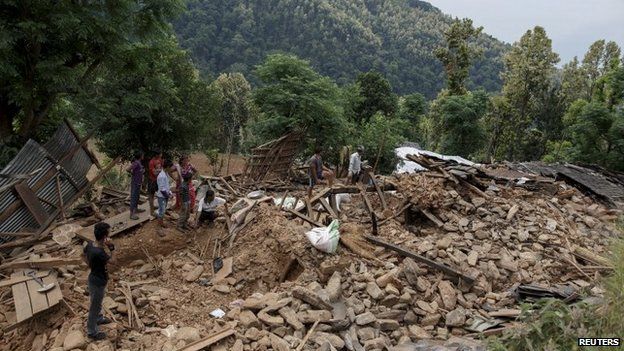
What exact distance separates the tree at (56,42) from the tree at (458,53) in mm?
24981

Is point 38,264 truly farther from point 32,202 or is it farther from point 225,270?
point 225,270

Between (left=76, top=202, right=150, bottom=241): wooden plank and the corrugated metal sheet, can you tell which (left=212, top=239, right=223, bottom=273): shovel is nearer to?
(left=76, top=202, right=150, bottom=241): wooden plank

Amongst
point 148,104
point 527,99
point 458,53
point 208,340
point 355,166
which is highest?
point 458,53

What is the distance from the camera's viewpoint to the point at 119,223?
8516 millimetres

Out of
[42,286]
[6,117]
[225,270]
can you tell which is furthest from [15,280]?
[6,117]

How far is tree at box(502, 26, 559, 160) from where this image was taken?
27.7 metres

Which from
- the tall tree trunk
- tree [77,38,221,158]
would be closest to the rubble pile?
the tall tree trunk

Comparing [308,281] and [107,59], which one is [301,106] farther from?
[308,281]

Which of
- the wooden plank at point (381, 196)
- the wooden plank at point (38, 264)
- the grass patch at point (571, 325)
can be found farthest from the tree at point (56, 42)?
the grass patch at point (571, 325)

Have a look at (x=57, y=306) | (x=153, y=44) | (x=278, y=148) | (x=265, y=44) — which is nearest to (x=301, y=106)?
(x=278, y=148)

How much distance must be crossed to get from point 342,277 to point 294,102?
10398 millimetres

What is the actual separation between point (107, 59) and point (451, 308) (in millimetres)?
8899

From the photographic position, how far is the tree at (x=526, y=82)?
90.9 ft

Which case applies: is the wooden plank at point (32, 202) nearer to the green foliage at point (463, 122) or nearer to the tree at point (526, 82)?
the green foliage at point (463, 122)
